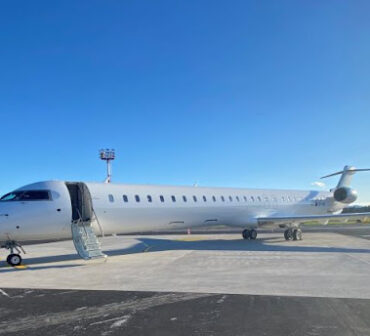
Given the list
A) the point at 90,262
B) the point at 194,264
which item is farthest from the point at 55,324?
the point at 90,262

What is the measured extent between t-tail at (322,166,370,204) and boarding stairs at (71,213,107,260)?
18.1 m

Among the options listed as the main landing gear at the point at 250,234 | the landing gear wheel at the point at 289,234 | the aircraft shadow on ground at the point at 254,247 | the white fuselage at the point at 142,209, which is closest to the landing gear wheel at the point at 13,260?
the white fuselage at the point at 142,209

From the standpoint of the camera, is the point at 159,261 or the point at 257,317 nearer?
the point at 257,317

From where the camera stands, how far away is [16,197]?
11.9m

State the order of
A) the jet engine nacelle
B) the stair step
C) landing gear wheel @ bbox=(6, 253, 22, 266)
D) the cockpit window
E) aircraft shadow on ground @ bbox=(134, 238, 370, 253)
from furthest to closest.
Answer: the jet engine nacelle → aircraft shadow on ground @ bbox=(134, 238, 370, 253) → the cockpit window → the stair step → landing gear wheel @ bbox=(6, 253, 22, 266)

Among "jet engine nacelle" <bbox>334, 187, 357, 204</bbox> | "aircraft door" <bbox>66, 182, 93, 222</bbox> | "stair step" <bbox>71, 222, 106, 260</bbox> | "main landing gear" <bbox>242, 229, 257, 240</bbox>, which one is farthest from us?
"jet engine nacelle" <bbox>334, 187, 357, 204</bbox>

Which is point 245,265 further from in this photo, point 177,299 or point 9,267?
point 9,267

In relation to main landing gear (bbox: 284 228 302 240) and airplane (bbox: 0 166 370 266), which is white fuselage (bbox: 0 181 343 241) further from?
main landing gear (bbox: 284 228 302 240)

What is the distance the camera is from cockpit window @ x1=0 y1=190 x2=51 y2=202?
38.8 feet

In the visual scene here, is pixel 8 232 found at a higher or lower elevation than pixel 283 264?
higher

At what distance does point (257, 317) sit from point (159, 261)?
690 cm

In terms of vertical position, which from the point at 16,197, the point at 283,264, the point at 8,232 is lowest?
the point at 283,264

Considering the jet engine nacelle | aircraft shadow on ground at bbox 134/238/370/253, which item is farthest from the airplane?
the jet engine nacelle

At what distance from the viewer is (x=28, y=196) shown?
474 inches
